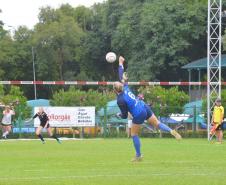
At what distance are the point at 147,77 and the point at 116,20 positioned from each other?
41.6 feet

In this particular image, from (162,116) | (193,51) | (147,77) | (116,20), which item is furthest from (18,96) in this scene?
(116,20)

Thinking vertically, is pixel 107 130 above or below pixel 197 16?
below

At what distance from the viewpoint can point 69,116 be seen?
Result: 4644 centimetres

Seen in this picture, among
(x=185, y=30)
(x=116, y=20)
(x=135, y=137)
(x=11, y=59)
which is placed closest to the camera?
(x=135, y=137)

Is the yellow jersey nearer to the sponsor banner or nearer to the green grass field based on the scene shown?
the sponsor banner

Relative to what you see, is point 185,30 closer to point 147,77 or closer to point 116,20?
point 147,77

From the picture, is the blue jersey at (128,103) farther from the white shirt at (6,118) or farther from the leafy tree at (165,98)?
the leafy tree at (165,98)

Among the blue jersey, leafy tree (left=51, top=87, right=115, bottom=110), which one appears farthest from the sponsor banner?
the blue jersey

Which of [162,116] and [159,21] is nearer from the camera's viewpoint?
[162,116]

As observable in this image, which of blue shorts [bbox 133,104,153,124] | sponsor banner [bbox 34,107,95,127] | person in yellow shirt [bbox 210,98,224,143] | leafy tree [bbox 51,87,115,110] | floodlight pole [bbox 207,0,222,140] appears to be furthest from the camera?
leafy tree [bbox 51,87,115,110]

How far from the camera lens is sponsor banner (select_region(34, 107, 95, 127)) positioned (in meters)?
46.2

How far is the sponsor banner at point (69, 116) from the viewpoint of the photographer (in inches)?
1818

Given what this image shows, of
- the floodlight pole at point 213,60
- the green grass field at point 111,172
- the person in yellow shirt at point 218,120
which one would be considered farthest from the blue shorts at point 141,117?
the floodlight pole at point 213,60

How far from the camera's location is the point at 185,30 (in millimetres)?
67812
